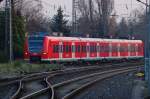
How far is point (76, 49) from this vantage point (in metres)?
50.0

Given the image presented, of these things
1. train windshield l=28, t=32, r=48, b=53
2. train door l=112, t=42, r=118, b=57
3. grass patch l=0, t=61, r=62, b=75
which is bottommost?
grass patch l=0, t=61, r=62, b=75

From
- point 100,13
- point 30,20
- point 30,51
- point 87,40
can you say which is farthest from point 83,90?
point 30,20

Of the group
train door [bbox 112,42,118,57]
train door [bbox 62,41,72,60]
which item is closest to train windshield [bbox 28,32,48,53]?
train door [bbox 62,41,72,60]

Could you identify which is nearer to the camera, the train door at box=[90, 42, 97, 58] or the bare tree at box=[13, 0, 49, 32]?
the train door at box=[90, 42, 97, 58]

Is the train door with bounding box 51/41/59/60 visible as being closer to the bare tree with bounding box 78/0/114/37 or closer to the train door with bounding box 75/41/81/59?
the train door with bounding box 75/41/81/59

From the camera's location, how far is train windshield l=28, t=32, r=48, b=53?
46.0 m

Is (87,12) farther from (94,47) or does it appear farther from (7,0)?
(7,0)

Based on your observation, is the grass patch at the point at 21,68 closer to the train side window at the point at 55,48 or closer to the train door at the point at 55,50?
the train door at the point at 55,50

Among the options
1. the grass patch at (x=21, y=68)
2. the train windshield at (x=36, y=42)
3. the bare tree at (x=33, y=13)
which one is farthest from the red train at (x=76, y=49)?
the bare tree at (x=33, y=13)

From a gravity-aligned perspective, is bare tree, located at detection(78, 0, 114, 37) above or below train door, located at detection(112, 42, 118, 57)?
above

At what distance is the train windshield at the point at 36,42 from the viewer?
46031mm

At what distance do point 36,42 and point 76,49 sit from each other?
4.98 m

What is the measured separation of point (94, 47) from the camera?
53.5 metres

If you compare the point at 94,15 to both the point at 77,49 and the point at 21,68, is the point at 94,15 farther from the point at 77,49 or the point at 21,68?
the point at 21,68
